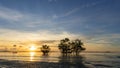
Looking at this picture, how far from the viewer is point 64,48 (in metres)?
131

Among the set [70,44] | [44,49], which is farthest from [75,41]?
[44,49]

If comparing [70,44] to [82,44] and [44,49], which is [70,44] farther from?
[44,49]

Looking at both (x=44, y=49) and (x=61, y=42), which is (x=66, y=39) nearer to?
(x=61, y=42)

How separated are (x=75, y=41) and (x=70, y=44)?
379cm

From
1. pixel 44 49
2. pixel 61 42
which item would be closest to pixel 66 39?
pixel 61 42

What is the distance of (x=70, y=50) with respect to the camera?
439ft

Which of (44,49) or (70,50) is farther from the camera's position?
(44,49)

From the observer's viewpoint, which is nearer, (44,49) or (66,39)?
(66,39)

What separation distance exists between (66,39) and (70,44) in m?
4.45

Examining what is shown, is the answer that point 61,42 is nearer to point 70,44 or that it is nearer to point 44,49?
point 70,44

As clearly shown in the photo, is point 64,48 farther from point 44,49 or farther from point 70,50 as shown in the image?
point 44,49

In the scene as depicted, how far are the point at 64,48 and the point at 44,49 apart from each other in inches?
1172

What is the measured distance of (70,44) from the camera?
132m

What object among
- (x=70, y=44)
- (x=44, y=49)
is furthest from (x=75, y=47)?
(x=44, y=49)
